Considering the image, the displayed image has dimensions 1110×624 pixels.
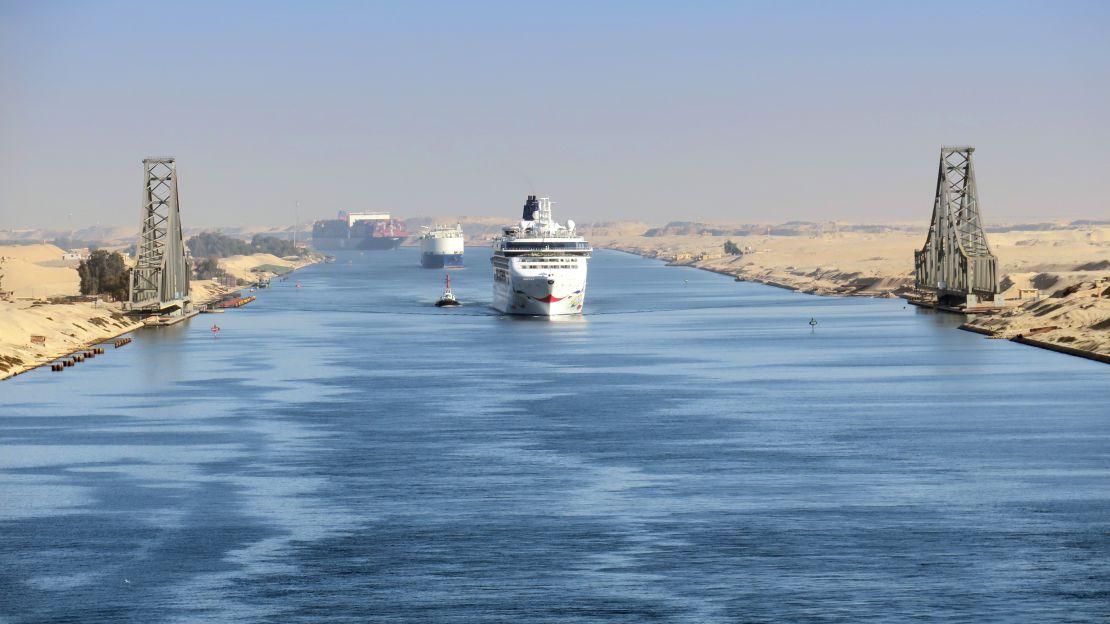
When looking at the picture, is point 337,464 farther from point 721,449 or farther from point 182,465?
point 721,449

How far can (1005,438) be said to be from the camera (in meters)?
75.6

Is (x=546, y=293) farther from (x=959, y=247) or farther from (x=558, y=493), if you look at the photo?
(x=558, y=493)

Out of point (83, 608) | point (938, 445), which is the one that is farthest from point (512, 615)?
point (938, 445)

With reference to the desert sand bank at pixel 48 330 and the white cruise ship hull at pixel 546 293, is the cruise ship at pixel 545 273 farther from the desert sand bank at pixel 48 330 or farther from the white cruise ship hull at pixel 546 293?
the desert sand bank at pixel 48 330

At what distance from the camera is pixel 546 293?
172250 mm

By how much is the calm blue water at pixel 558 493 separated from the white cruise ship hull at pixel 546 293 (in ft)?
184

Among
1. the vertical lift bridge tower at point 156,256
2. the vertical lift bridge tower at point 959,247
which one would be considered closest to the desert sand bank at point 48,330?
the vertical lift bridge tower at point 156,256

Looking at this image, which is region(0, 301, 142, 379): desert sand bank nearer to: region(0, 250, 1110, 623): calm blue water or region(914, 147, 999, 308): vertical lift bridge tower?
region(0, 250, 1110, 623): calm blue water

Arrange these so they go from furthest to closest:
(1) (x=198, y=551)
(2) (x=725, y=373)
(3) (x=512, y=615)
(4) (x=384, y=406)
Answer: (2) (x=725, y=373), (4) (x=384, y=406), (1) (x=198, y=551), (3) (x=512, y=615)

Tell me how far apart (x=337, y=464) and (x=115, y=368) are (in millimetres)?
53366

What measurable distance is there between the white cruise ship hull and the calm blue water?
184 ft

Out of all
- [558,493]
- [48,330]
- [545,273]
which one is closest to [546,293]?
[545,273]

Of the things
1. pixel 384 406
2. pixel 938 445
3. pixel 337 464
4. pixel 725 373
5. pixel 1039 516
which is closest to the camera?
pixel 1039 516

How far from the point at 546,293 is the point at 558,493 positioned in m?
112
